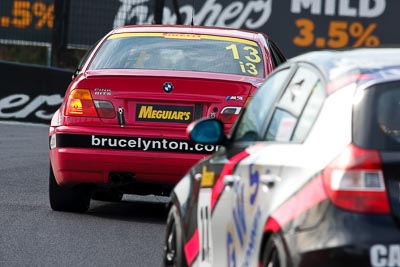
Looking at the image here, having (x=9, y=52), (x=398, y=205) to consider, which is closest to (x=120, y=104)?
(x=398, y=205)

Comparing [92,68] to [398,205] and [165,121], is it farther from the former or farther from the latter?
[398,205]

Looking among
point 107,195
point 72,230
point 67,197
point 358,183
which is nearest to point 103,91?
point 72,230

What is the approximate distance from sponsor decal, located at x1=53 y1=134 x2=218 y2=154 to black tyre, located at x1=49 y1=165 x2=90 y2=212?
0.67m

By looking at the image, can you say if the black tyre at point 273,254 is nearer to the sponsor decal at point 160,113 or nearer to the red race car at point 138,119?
the red race car at point 138,119

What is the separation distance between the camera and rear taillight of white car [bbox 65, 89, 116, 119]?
11.5 m

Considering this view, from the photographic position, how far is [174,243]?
25.3ft

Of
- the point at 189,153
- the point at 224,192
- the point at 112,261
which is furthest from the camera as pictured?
the point at 189,153

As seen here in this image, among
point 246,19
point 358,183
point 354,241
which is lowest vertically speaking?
point 246,19

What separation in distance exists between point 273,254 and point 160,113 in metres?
5.55

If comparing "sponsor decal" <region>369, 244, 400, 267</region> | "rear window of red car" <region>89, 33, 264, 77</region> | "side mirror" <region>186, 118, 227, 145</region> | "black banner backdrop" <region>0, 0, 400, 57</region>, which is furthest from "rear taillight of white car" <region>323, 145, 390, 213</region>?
"black banner backdrop" <region>0, 0, 400, 57</region>

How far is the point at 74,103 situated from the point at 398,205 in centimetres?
624

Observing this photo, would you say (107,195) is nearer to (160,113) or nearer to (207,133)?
(160,113)

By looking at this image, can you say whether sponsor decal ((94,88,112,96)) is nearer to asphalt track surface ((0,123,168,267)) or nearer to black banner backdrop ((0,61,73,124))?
asphalt track surface ((0,123,168,267))

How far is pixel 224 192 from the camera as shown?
22.4ft
